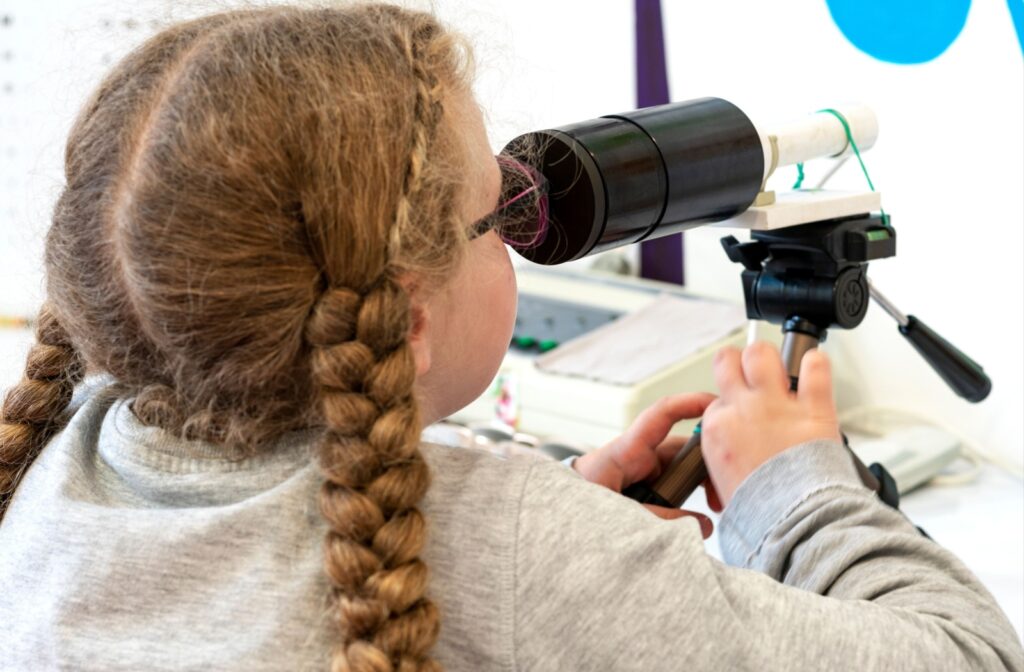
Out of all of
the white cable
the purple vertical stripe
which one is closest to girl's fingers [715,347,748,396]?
the white cable

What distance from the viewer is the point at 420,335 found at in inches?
24.9

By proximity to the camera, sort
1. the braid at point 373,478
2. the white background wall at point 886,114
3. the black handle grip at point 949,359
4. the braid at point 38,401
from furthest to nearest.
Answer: the white background wall at point 886,114
the black handle grip at point 949,359
the braid at point 38,401
the braid at point 373,478

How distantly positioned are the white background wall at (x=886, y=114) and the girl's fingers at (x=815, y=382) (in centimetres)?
34

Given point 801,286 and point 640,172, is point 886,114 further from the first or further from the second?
point 640,172

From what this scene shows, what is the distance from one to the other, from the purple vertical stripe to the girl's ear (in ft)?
2.96

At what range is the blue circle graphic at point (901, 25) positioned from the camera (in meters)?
1.18

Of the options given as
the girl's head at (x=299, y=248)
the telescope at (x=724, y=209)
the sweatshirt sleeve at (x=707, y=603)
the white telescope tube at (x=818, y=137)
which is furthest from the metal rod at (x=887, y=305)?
the girl's head at (x=299, y=248)

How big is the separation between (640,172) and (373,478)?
0.29 m

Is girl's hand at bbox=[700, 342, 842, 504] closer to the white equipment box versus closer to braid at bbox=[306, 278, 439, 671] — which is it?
braid at bbox=[306, 278, 439, 671]

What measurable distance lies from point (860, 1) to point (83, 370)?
916 mm

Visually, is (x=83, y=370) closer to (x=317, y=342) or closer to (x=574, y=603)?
(x=317, y=342)

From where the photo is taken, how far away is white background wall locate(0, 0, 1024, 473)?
3.86 ft

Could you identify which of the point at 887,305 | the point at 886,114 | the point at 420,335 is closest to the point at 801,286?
the point at 887,305

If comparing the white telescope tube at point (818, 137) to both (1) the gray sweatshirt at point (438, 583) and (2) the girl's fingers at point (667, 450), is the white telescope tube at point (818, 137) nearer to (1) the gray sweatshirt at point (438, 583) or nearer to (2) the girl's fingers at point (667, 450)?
(2) the girl's fingers at point (667, 450)
